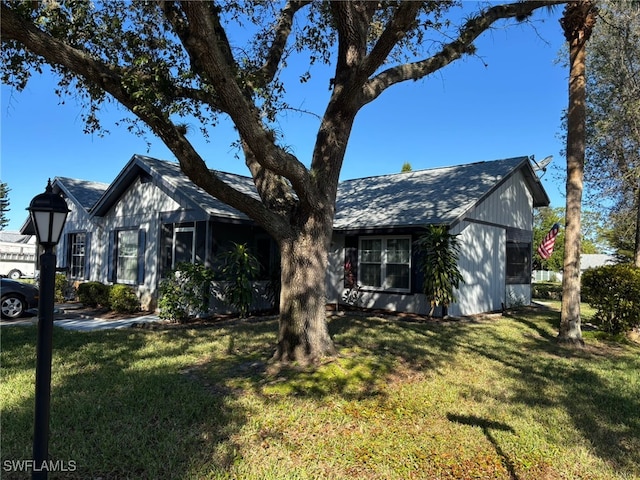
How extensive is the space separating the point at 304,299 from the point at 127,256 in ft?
31.4

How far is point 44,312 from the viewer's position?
2732mm

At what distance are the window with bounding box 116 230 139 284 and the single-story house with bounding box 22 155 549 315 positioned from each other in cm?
3

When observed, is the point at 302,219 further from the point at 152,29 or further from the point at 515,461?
the point at 152,29

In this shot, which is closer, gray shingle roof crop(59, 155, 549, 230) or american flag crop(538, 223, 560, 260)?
gray shingle roof crop(59, 155, 549, 230)

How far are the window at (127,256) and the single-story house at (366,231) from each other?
0.03 metres

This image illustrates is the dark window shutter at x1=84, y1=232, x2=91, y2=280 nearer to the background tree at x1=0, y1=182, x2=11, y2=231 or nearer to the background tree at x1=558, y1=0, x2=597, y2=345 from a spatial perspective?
the background tree at x1=558, y1=0, x2=597, y2=345

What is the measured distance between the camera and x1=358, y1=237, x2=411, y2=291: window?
1229 centimetres

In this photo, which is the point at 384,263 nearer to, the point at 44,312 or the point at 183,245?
the point at 183,245

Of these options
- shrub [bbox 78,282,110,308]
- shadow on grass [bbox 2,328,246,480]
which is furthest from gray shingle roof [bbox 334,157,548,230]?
shadow on grass [bbox 2,328,246,480]

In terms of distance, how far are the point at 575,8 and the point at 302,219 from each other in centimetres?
748

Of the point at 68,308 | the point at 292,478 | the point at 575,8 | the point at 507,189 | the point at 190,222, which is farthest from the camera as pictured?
the point at 507,189

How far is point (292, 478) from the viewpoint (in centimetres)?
335

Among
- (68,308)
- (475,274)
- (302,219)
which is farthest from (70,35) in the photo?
(475,274)

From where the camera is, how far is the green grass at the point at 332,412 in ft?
11.8
